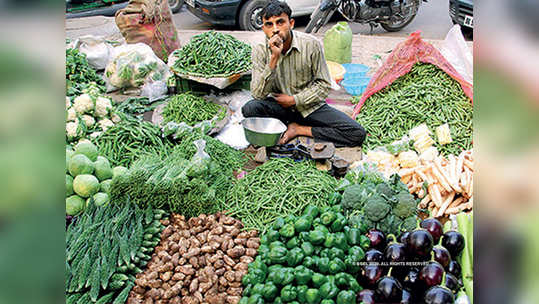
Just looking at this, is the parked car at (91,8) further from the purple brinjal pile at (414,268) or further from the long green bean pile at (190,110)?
the purple brinjal pile at (414,268)

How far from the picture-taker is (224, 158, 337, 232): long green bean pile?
3016mm

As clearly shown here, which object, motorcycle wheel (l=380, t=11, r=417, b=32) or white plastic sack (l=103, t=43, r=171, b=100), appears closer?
white plastic sack (l=103, t=43, r=171, b=100)

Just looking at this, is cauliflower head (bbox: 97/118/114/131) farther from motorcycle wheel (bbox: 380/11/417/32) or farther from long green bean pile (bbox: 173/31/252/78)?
motorcycle wheel (bbox: 380/11/417/32)

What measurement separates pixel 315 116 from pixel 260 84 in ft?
2.08

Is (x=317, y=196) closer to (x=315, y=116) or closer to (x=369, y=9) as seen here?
(x=315, y=116)

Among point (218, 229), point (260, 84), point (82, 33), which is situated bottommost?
point (82, 33)

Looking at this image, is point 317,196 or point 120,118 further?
point 120,118

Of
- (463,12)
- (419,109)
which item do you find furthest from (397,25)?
(419,109)

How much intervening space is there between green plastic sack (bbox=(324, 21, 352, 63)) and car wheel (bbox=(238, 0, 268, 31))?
2628 mm

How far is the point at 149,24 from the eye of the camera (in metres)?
6.13

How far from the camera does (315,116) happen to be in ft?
14.0

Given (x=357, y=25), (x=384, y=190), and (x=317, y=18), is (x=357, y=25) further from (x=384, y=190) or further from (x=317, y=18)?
(x=384, y=190)

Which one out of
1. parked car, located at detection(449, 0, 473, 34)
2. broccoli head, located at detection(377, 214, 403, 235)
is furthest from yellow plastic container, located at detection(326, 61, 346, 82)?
parked car, located at detection(449, 0, 473, 34)
